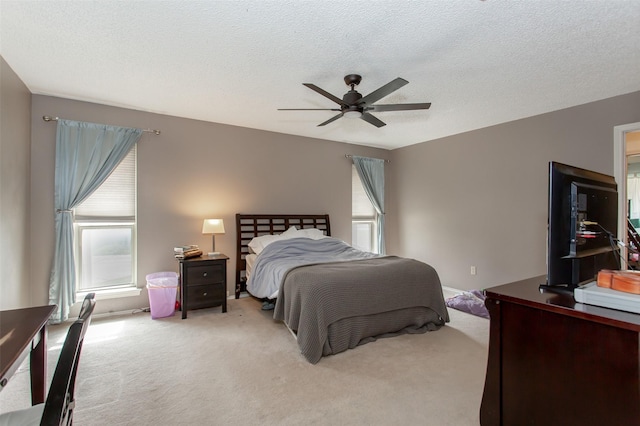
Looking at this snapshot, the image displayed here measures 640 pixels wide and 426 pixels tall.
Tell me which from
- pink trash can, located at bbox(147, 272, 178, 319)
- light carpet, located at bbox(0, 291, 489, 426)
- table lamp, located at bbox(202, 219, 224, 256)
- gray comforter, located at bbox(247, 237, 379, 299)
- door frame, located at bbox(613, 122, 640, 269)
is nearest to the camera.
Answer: light carpet, located at bbox(0, 291, 489, 426)

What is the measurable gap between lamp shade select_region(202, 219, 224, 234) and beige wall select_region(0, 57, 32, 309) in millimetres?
1778

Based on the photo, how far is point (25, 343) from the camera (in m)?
1.16

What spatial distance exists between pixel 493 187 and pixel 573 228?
3411 mm

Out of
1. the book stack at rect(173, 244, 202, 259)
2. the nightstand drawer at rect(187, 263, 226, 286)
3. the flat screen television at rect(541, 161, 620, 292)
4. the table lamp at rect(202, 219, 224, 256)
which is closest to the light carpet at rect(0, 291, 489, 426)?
the nightstand drawer at rect(187, 263, 226, 286)

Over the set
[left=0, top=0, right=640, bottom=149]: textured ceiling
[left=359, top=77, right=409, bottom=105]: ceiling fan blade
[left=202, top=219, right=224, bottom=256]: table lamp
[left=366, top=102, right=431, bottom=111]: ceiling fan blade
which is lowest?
[left=202, top=219, right=224, bottom=256]: table lamp

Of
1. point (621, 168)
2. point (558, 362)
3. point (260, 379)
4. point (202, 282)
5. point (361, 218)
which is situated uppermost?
point (621, 168)

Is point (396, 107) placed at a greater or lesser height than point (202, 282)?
greater

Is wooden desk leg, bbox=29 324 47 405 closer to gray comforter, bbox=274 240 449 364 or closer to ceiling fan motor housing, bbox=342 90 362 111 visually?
gray comforter, bbox=274 240 449 364

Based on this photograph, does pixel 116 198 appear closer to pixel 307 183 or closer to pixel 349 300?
pixel 307 183

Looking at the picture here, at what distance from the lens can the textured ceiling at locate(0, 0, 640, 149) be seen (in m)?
1.98

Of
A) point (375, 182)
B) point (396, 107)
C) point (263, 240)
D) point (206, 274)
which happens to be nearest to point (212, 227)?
point (206, 274)

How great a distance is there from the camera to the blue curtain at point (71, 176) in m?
3.37

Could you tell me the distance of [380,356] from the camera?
2660 millimetres

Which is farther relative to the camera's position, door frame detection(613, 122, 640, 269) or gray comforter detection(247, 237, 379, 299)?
gray comforter detection(247, 237, 379, 299)
